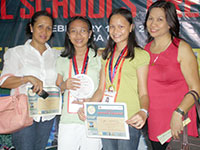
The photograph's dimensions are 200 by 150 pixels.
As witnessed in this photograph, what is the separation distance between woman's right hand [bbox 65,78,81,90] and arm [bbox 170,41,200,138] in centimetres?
→ 100

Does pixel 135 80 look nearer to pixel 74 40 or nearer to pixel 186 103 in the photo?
pixel 186 103

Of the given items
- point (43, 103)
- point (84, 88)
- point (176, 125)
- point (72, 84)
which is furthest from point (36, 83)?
point (176, 125)

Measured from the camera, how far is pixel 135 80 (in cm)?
197

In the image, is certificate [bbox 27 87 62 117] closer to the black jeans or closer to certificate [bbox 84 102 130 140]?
certificate [bbox 84 102 130 140]

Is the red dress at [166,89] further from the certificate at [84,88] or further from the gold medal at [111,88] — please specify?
the certificate at [84,88]

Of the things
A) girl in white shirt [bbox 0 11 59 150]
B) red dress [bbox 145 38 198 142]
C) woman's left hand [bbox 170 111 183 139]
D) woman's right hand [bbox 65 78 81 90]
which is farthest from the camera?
girl in white shirt [bbox 0 11 59 150]

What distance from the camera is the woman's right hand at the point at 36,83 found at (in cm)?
227

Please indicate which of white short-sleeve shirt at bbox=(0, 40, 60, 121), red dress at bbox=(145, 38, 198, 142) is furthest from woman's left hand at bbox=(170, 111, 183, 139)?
white short-sleeve shirt at bbox=(0, 40, 60, 121)

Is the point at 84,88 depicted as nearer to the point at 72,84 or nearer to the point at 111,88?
the point at 72,84

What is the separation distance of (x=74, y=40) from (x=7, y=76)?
33.8 inches

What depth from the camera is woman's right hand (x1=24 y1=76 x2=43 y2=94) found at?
89.4 inches

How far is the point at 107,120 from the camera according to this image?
181cm

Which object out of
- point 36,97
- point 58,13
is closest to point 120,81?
point 36,97

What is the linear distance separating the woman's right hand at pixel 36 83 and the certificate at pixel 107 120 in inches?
26.3
